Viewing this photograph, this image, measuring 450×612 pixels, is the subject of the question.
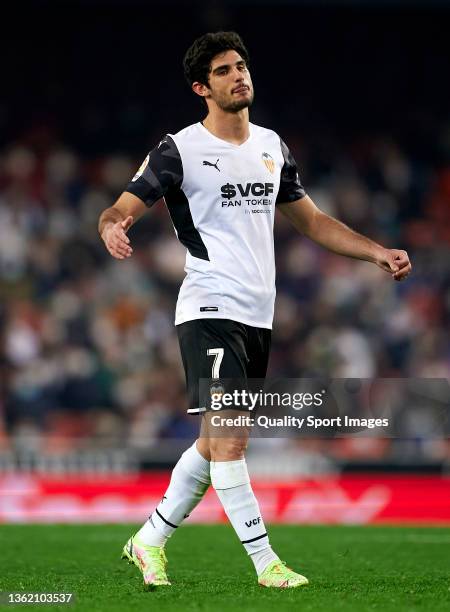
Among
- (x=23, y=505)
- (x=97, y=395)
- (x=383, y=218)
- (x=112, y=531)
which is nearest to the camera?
(x=112, y=531)

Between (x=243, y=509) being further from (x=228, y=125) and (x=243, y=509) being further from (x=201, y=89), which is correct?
(x=201, y=89)

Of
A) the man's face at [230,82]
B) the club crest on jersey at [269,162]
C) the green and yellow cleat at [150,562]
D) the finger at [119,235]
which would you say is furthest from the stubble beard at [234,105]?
the green and yellow cleat at [150,562]

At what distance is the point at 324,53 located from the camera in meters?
19.3

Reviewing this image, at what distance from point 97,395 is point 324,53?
738 cm

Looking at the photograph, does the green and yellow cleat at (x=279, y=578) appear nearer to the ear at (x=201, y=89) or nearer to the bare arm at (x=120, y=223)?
the bare arm at (x=120, y=223)

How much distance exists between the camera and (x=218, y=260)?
5.73m

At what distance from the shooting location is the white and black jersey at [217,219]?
5.70 m

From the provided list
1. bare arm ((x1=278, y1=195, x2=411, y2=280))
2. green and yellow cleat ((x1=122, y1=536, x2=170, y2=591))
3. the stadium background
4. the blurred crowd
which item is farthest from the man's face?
the blurred crowd

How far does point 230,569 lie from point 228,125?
2451 millimetres

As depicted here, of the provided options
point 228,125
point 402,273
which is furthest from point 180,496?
point 228,125

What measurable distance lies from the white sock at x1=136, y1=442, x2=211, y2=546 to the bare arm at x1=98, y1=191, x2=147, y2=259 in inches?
41.9

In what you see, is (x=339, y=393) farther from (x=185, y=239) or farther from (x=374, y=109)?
(x=374, y=109)

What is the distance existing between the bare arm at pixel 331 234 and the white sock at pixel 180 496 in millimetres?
1206

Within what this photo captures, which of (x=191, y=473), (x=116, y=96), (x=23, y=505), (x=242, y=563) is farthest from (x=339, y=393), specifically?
(x=116, y=96)
